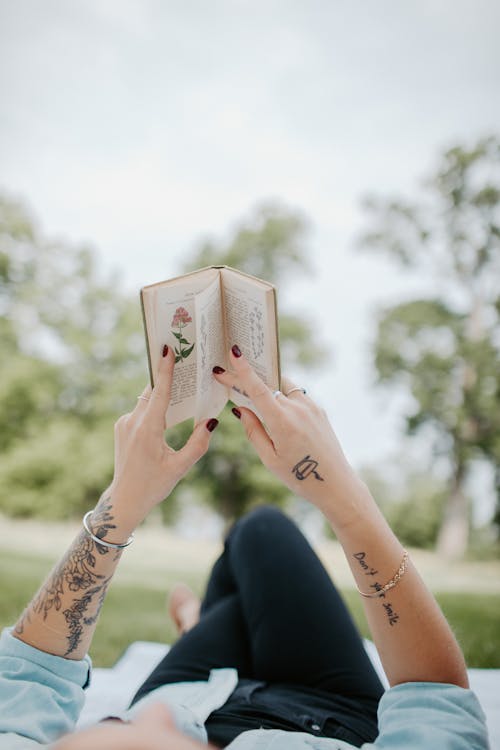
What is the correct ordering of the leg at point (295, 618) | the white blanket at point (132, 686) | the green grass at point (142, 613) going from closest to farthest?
the leg at point (295, 618), the white blanket at point (132, 686), the green grass at point (142, 613)

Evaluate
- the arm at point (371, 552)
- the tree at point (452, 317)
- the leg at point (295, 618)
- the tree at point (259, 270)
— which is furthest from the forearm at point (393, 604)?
the tree at point (259, 270)

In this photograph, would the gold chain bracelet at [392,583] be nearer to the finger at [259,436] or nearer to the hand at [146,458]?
the finger at [259,436]

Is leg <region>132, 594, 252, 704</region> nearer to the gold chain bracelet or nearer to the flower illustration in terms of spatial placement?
the gold chain bracelet

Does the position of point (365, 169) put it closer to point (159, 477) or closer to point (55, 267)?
point (55, 267)

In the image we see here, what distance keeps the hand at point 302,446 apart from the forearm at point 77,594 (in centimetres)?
27

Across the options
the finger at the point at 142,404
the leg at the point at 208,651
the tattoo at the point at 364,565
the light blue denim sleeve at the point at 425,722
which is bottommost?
the leg at the point at 208,651

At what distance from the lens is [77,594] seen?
2.95 ft

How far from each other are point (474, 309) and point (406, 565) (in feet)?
21.7

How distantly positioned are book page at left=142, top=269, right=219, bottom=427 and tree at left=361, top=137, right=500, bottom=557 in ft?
19.4

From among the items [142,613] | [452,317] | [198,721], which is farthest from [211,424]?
[452,317]

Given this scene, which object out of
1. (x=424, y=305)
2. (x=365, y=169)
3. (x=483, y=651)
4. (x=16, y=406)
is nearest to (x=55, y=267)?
(x=16, y=406)

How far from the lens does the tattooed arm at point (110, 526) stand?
0.88 meters

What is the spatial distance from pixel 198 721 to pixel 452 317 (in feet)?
21.8

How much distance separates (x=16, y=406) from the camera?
791cm
